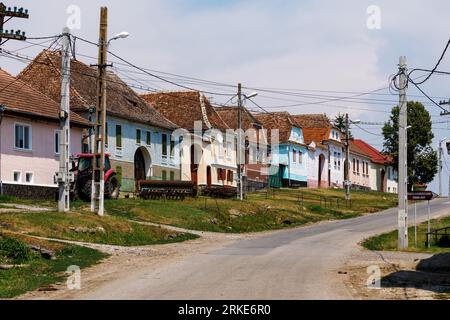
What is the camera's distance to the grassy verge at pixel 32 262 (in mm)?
A: 17000

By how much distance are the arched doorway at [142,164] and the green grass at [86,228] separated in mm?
26766

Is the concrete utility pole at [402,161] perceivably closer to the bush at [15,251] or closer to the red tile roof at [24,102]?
the bush at [15,251]

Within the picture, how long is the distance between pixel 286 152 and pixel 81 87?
30.1m

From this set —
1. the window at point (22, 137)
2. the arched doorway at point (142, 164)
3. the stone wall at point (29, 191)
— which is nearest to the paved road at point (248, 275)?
the stone wall at point (29, 191)

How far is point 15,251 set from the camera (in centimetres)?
2117

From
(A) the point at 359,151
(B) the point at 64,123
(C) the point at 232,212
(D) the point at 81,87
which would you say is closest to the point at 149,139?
(D) the point at 81,87

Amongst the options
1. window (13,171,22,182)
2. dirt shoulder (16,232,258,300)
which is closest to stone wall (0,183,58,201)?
window (13,171,22,182)

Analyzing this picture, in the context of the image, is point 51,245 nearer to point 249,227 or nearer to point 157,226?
point 157,226

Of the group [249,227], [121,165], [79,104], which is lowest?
[249,227]
